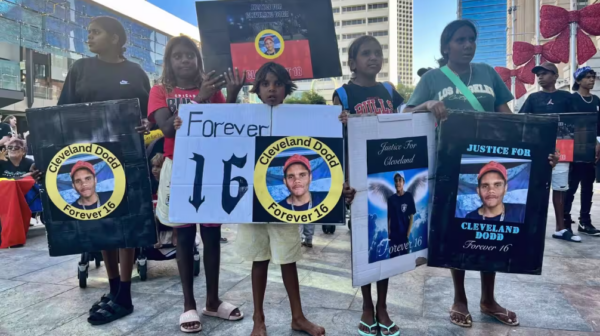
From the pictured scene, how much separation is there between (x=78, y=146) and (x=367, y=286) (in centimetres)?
207

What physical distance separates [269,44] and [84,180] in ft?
5.41

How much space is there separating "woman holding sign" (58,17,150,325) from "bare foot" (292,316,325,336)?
123 cm

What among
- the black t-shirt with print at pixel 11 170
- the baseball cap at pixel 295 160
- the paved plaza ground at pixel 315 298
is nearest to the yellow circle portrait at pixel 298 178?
the baseball cap at pixel 295 160

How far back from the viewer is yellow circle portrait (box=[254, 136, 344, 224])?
250 centimetres

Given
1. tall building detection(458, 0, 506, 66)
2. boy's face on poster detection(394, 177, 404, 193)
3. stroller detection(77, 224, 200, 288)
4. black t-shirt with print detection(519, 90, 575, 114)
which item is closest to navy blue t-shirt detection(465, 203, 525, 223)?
boy's face on poster detection(394, 177, 404, 193)

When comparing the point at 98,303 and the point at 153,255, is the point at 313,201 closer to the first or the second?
the point at 98,303

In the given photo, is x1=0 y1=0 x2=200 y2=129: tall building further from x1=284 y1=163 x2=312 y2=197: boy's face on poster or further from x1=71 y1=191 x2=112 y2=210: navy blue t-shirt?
x1=284 y1=163 x2=312 y2=197: boy's face on poster

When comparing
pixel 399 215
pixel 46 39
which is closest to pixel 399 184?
pixel 399 215

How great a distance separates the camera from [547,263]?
4.18 metres

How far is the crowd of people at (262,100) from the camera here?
8.67 feet

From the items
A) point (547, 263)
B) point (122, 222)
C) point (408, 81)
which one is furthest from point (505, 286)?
point (408, 81)

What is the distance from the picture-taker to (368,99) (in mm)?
2846

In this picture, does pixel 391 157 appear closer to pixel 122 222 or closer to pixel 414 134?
pixel 414 134

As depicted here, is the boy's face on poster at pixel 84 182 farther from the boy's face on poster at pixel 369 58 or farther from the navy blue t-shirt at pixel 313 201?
the boy's face on poster at pixel 369 58
